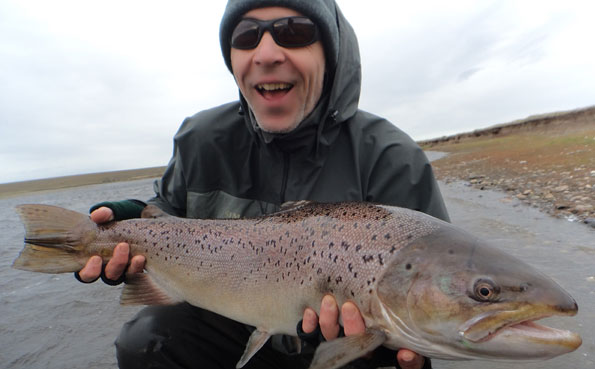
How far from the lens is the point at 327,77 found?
301 centimetres

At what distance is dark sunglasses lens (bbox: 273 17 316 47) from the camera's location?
2.65 m

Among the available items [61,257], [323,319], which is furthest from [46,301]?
[323,319]

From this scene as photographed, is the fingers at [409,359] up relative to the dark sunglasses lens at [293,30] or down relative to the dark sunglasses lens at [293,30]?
down

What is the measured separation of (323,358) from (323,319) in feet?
0.80

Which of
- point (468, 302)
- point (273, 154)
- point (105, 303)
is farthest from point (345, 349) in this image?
point (105, 303)

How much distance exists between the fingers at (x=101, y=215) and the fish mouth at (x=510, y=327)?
2.50m

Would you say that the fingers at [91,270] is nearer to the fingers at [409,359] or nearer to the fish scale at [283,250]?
the fish scale at [283,250]

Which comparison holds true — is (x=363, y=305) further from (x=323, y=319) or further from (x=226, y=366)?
(x=226, y=366)

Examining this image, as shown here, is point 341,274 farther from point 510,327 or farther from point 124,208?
point 124,208

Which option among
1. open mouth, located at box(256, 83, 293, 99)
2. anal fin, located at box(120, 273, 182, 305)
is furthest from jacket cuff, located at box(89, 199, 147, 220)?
open mouth, located at box(256, 83, 293, 99)

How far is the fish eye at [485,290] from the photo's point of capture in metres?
1.63

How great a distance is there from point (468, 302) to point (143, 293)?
225 centimetres

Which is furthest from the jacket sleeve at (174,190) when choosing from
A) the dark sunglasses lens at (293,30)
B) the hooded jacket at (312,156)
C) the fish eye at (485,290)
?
the fish eye at (485,290)

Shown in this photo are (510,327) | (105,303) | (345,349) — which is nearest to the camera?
(510,327)
